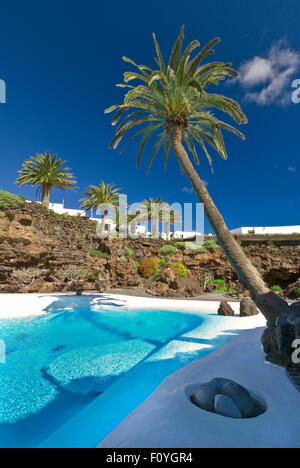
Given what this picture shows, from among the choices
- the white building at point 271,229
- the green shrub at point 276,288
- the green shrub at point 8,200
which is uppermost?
the white building at point 271,229

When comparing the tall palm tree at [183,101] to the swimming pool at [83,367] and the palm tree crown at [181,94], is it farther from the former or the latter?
the swimming pool at [83,367]

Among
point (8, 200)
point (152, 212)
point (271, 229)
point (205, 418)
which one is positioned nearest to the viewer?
point (205, 418)

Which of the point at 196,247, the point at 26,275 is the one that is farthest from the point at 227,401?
the point at 196,247

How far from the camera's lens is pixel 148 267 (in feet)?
73.3

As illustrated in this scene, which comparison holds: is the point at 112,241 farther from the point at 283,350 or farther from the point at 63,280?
the point at 283,350

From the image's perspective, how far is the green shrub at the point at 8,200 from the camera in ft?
61.2

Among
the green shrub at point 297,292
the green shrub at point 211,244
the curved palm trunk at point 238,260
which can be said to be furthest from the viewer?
the green shrub at point 211,244

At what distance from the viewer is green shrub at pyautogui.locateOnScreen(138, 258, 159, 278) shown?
2200 centimetres

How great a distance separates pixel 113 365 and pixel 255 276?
4358 mm

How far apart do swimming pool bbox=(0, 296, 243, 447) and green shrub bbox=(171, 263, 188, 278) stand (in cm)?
946

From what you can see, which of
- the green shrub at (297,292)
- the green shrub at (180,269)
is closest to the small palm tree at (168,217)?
the green shrub at (180,269)

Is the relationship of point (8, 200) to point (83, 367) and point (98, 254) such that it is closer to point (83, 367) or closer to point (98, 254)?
point (98, 254)

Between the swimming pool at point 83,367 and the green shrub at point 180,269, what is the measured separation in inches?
372

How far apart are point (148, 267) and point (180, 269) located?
3401 mm
